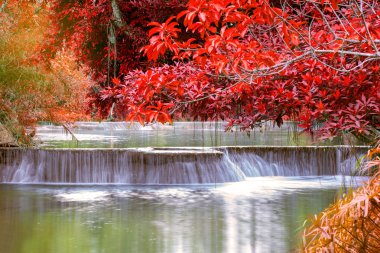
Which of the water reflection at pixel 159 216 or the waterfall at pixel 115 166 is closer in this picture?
the water reflection at pixel 159 216

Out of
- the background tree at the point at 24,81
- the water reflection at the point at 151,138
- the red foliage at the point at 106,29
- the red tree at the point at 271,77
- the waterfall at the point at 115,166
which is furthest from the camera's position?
the water reflection at the point at 151,138

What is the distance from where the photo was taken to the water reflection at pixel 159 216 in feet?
33.7

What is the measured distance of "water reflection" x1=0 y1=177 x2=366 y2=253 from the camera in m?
10.3

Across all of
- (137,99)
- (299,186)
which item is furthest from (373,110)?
(299,186)

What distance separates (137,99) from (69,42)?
5787 millimetres

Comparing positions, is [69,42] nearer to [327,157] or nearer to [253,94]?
[253,94]

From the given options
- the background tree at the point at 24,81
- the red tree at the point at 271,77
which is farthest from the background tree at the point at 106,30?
the red tree at the point at 271,77

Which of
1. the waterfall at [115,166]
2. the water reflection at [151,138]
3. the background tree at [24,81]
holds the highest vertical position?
the background tree at [24,81]

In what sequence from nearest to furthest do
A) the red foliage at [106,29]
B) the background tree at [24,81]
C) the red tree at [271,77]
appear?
1. the red tree at [271,77]
2. the red foliage at [106,29]
3. the background tree at [24,81]

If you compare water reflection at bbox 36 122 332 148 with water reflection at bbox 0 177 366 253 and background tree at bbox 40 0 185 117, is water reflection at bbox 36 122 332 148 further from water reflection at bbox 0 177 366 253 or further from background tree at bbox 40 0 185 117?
background tree at bbox 40 0 185 117

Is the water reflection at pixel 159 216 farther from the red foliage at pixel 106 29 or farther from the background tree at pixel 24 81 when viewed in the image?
the red foliage at pixel 106 29

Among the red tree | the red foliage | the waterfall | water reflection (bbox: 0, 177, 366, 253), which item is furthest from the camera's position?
the waterfall

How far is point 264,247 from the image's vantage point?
1015 cm

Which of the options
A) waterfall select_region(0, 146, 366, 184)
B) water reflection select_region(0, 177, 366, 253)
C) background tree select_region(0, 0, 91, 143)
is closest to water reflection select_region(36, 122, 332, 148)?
waterfall select_region(0, 146, 366, 184)
